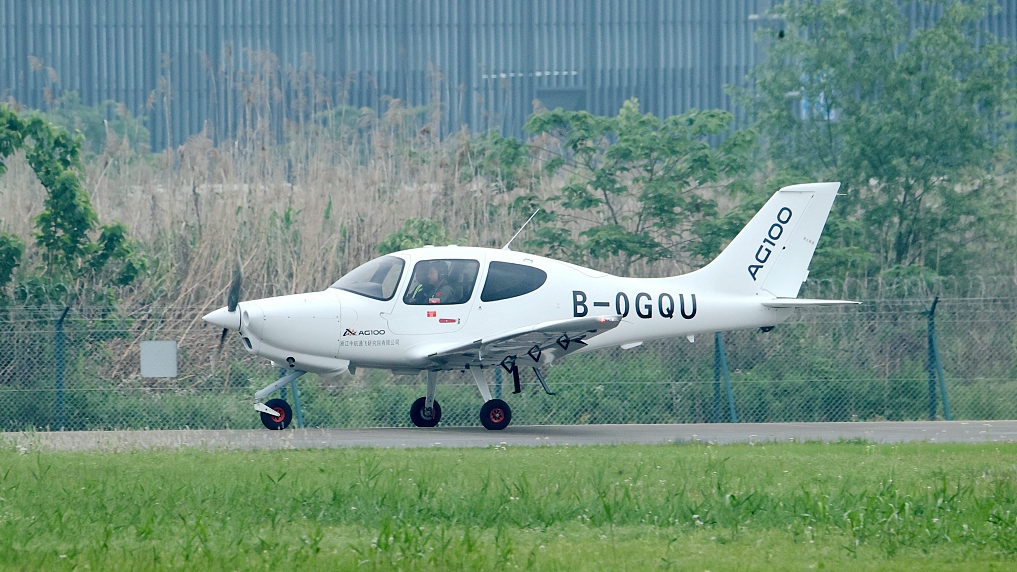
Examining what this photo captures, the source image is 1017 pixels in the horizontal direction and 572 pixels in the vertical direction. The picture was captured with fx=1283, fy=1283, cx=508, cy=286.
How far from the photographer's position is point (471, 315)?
14727 mm

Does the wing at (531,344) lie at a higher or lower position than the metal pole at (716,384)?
higher

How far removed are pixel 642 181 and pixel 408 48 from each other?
21353 millimetres

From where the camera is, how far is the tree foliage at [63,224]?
18.8m

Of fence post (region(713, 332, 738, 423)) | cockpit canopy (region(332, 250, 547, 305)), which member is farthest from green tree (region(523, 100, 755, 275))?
cockpit canopy (region(332, 250, 547, 305))

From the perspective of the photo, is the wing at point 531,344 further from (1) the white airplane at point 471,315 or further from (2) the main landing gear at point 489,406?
(2) the main landing gear at point 489,406

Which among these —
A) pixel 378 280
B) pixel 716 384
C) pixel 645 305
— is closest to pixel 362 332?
pixel 378 280

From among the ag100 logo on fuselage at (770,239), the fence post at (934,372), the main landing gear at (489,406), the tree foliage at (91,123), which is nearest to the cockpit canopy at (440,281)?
the main landing gear at (489,406)

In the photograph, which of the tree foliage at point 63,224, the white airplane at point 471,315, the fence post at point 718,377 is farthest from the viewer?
the tree foliage at point 63,224

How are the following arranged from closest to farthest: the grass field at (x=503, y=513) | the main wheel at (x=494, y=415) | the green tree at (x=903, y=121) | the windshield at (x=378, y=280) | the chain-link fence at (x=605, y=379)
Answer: the grass field at (x=503, y=513)
the windshield at (x=378, y=280)
the main wheel at (x=494, y=415)
the chain-link fence at (x=605, y=379)
the green tree at (x=903, y=121)

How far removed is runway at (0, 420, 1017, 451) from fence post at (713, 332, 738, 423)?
3.08 ft

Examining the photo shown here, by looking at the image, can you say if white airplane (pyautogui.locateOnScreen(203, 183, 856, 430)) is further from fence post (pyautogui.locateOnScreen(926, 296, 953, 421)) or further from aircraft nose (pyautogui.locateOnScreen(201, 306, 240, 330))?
fence post (pyautogui.locateOnScreen(926, 296, 953, 421))

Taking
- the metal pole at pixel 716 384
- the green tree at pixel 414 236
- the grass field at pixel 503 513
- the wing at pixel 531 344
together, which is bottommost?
the metal pole at pixel 716 384

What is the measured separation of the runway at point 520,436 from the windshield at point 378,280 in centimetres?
161

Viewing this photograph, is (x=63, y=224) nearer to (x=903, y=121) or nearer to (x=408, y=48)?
(x=903, y=121)
